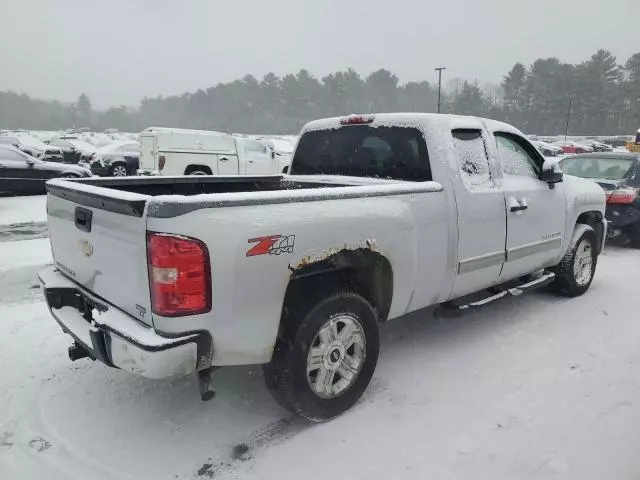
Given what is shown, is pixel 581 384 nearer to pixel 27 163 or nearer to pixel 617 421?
pixel 617 421

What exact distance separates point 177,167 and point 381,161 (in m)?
11.9

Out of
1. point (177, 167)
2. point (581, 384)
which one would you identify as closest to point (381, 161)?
point (581, 384)

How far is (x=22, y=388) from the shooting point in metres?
3.50

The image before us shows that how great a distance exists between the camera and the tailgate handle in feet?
9.39

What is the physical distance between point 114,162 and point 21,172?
5.57 metres

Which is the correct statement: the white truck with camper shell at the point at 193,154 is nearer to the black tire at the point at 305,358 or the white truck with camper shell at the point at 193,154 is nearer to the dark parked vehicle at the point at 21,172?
the dark parked vehicle at the point at 21,172

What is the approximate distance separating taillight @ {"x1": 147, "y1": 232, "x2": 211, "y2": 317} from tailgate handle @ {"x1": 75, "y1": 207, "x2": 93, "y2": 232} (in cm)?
72

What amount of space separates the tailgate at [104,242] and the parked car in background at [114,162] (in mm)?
16270

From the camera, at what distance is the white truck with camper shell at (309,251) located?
7.91ft

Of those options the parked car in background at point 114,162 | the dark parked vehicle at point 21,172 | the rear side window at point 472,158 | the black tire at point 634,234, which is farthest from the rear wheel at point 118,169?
the rear side window at point 472,158

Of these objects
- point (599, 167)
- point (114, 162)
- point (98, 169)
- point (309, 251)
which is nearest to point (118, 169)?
point (114, 162)

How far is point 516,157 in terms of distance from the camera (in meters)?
4.66

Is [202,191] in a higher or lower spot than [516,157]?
lower

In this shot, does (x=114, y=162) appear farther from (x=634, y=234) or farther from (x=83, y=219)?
(x=83, y=219)
